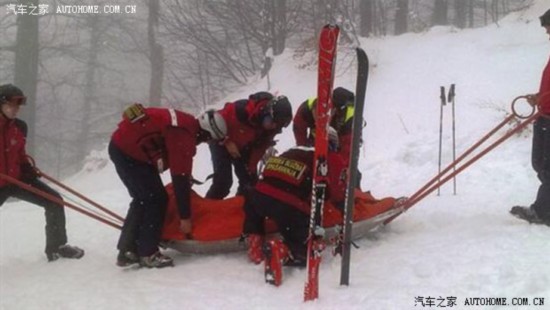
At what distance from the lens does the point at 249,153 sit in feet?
16.9

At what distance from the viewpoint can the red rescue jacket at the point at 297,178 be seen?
13.0 feet

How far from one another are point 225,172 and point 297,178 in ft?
Answer: 4.82

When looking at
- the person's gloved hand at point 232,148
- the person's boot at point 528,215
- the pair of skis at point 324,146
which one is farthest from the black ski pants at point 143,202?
the person's boot at point 528,215

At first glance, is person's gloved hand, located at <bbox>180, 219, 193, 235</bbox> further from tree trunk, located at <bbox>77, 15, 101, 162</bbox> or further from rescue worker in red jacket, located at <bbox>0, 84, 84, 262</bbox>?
tree trunk, located at <bbox>77, 15, 101, 162</bbox>

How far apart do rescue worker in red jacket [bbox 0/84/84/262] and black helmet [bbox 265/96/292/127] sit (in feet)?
7.07

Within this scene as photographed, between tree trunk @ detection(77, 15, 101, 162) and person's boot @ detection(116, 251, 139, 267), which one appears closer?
person's boot @ detection(116, 251, 139, 267)

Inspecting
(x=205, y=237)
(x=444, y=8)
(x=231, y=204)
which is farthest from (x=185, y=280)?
(x=444, y=8)

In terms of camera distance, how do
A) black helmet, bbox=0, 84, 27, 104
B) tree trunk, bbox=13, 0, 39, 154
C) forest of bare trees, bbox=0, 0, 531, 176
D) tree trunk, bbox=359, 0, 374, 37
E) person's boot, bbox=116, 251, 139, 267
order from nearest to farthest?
person's boot, bbox=116, 251, 139, 267 < black helmet, bbox=0, 84, 27, 104 < forest of bare trees, bbox=0, 0, 531, 176 < tree trunk, bbox=13, 0, 39, 154 < tree trunk, bbox=359, 0, 374, 37

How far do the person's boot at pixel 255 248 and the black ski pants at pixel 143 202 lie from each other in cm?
76

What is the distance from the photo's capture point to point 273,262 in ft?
12.6

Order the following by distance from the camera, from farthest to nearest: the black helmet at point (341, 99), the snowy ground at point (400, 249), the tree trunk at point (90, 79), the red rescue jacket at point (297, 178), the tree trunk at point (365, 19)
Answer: the tree trunk at point (90, 79) → the tree trunk at point (365, 19) → the black helmet at point (341, 99) → the red rescue jacket at point (297, 178) → the snowy ground at point (400, 249)

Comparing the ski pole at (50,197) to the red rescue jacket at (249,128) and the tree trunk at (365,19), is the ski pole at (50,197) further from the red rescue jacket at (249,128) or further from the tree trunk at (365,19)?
the tree trunk at (365,19)

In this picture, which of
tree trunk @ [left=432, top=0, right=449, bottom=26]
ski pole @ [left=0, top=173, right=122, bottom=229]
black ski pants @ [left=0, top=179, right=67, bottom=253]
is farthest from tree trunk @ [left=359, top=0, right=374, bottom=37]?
ski pole @ [left=0, top=173, right=122, bottom=229]

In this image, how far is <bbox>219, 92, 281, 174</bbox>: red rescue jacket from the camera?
4.64 meters
